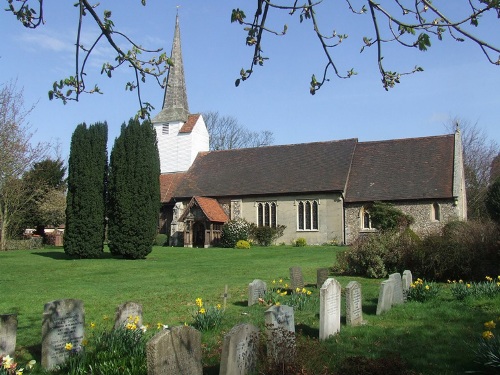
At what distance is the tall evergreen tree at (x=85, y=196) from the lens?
26922mm

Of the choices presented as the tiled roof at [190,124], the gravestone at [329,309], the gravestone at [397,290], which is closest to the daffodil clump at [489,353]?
the gravestone at [329,309]

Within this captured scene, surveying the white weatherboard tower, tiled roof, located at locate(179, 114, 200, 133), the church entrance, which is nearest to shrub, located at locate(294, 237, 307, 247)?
the church entrance

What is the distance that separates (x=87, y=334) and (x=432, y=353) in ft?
18.5

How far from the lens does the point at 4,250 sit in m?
35.2

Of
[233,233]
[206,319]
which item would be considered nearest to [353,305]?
[206,319]

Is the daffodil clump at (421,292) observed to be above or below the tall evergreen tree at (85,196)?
below

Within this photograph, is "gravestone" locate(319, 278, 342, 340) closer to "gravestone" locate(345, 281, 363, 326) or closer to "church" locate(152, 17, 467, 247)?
"gravestone" locate(345, 281, 363, 326)

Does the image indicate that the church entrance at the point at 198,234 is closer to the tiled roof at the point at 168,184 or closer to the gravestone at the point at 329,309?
the tiled roof at the point at 168,184

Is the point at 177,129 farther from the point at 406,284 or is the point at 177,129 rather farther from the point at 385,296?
the point at 385,296

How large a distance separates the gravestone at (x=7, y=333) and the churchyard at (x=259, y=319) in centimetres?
42

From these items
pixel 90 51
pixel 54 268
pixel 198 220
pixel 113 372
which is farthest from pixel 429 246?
pixel 198 220

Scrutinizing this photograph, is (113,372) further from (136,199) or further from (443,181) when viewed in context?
(443,181)

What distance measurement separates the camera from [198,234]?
4006cm

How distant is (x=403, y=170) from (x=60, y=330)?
3334cm
